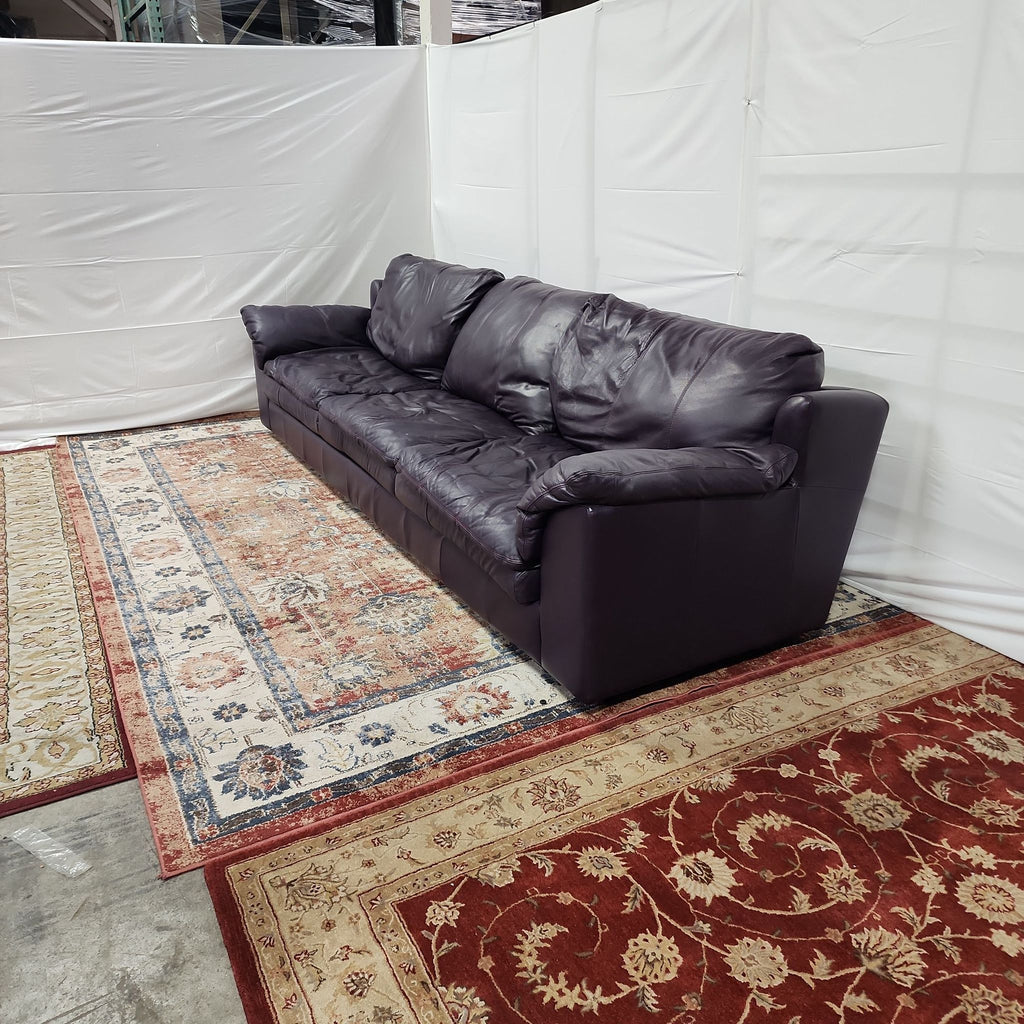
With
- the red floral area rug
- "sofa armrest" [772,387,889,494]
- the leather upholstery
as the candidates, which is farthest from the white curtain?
the red floral area rug

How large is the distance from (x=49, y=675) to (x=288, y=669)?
25.1 inches

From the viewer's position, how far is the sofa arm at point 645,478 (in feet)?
6.57

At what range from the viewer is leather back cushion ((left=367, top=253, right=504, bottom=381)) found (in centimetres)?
378

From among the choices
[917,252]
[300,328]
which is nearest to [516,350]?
[917,252]

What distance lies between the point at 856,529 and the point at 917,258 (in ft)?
2.79

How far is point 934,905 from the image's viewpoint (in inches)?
64.2

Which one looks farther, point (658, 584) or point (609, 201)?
point (609, 201)

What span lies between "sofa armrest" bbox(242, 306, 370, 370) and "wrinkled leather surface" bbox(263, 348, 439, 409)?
50 millimetres

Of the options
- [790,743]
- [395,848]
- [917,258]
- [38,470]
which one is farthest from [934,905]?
[38,470]

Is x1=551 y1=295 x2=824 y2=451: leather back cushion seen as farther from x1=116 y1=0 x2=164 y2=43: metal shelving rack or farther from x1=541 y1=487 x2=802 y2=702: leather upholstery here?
x1=116 y1=0 x2=164 y2=43: metal shelving rack

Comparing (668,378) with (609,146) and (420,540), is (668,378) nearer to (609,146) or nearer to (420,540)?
(420,540)

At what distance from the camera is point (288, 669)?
2432mm

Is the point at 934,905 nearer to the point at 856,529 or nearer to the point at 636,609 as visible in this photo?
the point at 636,609

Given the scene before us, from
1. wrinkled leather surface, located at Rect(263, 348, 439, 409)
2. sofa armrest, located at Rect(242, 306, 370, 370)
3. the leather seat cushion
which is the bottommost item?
the leather seat cushion
